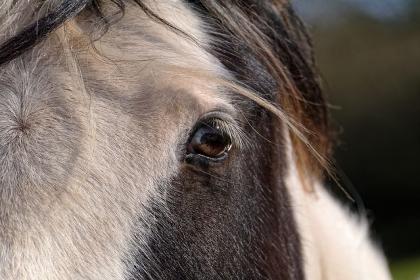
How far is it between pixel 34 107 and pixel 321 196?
934 millimetres

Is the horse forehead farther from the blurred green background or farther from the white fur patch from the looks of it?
the blurred green background

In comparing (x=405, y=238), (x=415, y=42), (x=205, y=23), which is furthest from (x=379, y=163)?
(x=205, y=23)

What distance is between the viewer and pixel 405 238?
20.7 ft

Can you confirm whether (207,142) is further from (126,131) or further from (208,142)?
(126,131)

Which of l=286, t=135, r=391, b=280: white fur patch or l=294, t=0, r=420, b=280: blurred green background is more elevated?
l=286, t=135, r=391, b=280: white fur patch

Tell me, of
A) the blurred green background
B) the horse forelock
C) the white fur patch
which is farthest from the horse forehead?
the blurred green background

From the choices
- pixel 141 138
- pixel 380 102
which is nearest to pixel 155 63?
pixel 141 138

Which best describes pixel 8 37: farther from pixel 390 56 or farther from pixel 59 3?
pixel 390 56

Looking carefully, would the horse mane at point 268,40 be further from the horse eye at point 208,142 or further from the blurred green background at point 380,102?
the blurred green background at point 380,102

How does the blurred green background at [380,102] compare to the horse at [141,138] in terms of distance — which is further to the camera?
the blurred green background at [380,102]

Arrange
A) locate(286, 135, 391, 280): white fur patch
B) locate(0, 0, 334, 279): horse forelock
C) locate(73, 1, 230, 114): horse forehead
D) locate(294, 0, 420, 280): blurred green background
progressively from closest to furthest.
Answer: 1. locate(0, 0, 334, 279): horse forelock
2. locate(73, 1, 230, 114): horse forehead
3. locate(286, 135, 391, 280): white fur patch
4. locate(294, 0, 420, 280): blurred green background

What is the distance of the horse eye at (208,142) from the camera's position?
120cm

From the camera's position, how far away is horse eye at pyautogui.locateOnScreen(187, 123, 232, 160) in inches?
47.1

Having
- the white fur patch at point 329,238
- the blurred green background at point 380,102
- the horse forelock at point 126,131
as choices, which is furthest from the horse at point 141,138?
the blurred green background at point 380,102
